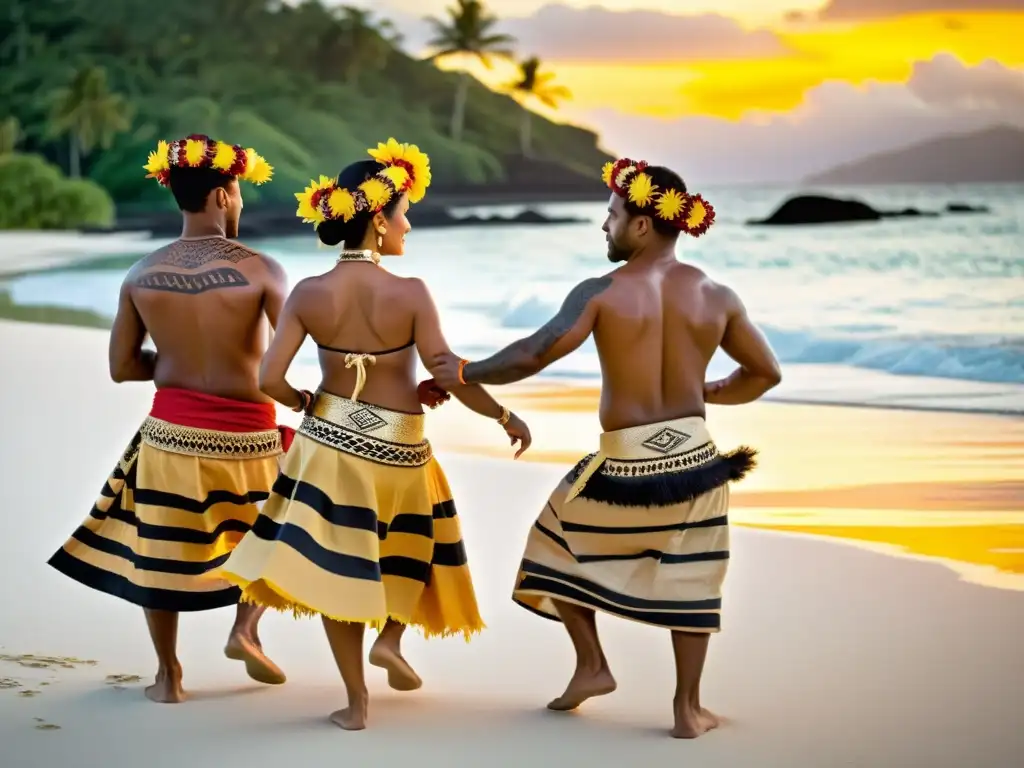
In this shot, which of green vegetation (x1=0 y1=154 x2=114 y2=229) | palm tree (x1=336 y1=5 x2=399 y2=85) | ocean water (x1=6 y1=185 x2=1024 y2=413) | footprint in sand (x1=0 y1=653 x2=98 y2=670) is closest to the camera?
footprint in sand (x1=0 y1=653 x2=98 y2=670)

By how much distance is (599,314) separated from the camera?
4402 millimetres

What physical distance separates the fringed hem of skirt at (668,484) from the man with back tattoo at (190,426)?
37.8 inches

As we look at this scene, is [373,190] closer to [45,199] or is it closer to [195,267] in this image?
[195,267]

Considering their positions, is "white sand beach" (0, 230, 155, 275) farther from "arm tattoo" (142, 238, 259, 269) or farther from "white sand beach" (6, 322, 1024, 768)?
"arm tattoo" (142, 238, 259, 269)

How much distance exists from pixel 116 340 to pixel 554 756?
1657mm

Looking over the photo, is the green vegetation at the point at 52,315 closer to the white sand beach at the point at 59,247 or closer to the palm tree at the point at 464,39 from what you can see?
the white sand beach at the point at 59,247

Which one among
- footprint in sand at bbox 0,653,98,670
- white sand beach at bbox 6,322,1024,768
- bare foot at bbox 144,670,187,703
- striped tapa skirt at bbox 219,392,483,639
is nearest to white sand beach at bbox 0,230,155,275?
white sand beach at bbox 6,322,1024,768

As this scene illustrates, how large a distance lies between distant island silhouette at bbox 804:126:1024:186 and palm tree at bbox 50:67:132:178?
1168 cm

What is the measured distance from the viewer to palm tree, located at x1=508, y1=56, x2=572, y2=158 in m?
29.6

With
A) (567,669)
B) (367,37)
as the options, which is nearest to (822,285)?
(367,37)

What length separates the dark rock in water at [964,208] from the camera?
27.0 m

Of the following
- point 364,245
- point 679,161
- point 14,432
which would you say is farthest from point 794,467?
point 679,161

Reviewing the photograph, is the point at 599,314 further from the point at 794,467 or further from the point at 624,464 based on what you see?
the point at 794,467

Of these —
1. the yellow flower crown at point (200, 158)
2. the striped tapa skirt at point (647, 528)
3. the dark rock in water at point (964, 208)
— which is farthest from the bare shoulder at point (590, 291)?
the dark rock in water at point (964, 208)
